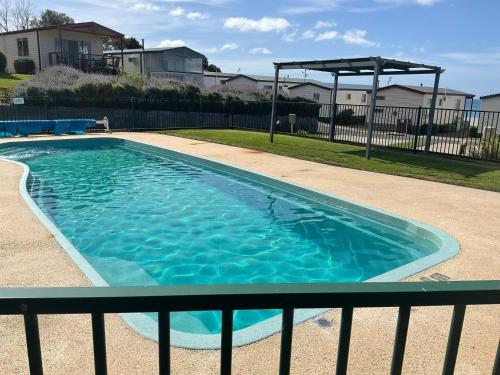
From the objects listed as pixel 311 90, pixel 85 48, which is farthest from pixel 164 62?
pixel 311 90

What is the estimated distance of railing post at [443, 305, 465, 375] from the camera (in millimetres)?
1326

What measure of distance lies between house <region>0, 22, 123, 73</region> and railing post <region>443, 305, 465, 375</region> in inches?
1305

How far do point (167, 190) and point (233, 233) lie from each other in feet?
10.9

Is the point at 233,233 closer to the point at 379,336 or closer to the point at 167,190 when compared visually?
the point at 167,190

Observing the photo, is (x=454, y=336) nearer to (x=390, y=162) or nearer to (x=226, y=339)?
(x=226, y=339)

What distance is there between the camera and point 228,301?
1.22m

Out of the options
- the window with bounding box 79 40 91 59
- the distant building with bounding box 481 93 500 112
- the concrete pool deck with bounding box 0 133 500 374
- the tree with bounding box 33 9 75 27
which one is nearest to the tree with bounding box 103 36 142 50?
the tree with bounding box 33 9 75 27

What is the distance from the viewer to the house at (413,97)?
39.6 metres

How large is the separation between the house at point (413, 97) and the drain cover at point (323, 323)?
→ 38.6m

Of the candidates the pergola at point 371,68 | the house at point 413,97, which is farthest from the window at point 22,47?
the house at point 413,97

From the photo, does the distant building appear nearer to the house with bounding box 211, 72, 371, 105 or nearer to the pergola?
the house with bounding box 211, 72, 371, 105

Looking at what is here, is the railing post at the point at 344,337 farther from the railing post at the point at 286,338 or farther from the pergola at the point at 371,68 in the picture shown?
the pergola at the point at 371,68

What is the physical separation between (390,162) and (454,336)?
11.6m

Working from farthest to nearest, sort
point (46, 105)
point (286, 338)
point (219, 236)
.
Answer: point (46, 105), point (219, 236), point (286, 338)
